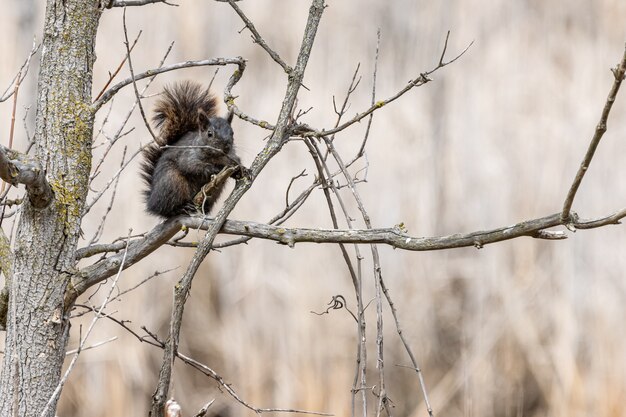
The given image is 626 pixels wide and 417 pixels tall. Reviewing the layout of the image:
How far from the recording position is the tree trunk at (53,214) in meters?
1.91

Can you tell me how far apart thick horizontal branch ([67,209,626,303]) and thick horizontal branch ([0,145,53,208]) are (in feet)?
0.70

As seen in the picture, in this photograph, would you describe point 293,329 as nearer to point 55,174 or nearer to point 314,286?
point 314,286

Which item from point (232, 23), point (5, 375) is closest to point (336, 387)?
point (232, 23)

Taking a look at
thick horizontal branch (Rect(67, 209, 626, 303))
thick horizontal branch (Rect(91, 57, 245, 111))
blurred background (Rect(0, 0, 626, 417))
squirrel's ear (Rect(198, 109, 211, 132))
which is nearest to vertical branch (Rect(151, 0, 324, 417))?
thick horizontal branch (Rect(67, 209, 626, 303))

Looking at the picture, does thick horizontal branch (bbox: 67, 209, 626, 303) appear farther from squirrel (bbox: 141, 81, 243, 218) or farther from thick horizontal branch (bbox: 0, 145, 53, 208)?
squirrel (bbox: 141, 81, 243, 218)

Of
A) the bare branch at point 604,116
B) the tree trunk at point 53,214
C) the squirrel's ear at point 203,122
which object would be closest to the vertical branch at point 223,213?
the tree trunk at point 53,214

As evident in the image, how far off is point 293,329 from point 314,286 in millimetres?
274

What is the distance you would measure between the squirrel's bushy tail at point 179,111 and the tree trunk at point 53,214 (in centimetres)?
90

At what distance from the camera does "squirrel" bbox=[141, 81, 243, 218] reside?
2.72 m

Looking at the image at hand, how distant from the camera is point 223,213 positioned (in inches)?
74.7

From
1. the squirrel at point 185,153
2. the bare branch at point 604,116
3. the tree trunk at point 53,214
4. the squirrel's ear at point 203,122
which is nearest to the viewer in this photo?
the bare branch at point 604,116

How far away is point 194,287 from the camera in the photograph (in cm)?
546

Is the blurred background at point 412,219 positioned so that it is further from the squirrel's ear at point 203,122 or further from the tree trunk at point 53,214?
the tree trunk at point 53,214

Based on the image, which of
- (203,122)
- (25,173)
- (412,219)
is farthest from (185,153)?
(412,219)
